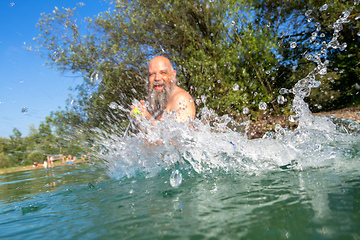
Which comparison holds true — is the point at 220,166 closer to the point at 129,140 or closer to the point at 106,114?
the point at 129,140

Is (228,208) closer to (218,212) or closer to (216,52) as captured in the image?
(218,212)

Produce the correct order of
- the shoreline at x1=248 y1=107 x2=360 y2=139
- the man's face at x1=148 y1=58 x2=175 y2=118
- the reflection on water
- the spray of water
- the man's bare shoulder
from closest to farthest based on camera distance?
the reflection on water → the spray of water → the man's bare shoulder → the man's face at x1=148 y1=58 x2=175 y2=118 → the shoreline at x1=248 y1=107 x2=360 y2=139

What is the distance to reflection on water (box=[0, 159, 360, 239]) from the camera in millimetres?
1018

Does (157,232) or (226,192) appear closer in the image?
(157,232)

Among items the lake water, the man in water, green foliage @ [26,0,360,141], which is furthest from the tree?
the lake water

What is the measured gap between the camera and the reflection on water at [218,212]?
1018 millimetres

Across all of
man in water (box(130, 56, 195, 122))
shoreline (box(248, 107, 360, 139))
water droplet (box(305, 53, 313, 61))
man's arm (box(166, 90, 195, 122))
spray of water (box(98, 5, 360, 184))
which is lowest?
spray of water (box(98, 5, 360, 184))

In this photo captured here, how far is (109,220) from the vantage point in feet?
4.37

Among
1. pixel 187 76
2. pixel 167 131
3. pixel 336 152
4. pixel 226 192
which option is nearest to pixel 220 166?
pixel 167 131

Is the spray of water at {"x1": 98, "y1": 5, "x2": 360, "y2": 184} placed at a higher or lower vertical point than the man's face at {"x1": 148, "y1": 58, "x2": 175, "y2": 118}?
lower

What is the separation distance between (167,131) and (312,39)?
7.31 m

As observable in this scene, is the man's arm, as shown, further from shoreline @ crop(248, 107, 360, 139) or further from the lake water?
shoreline @ crop(248, 107, 360, 139)

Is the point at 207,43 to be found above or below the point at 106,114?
above

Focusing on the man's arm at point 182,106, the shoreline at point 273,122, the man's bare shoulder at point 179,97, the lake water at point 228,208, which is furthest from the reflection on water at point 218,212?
the shoreline at point 273,122
